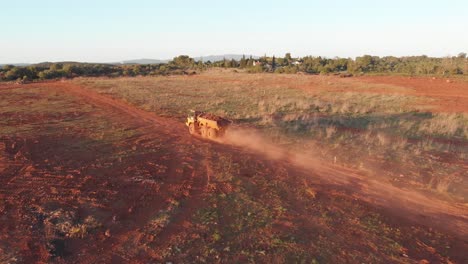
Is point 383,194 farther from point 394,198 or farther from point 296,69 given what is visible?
point 296,69

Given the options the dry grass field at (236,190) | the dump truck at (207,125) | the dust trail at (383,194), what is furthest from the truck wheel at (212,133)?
the dust trail at (383,194)

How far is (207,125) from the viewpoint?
1730 cm

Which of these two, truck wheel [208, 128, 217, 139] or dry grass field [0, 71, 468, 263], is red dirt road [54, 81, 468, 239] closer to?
dry grass field [0, 71, 468, 263]

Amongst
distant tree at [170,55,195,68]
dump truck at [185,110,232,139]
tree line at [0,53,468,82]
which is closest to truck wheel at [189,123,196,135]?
dump truck at [185,110,232,139]

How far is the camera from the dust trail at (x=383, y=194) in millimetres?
9453

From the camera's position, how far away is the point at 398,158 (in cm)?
1465

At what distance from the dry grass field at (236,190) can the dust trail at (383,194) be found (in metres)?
0.05

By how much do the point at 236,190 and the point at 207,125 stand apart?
22.7 ft

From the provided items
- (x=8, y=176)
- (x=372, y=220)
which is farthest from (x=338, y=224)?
(x=8, y=176)

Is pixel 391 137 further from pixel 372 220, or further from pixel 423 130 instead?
pixel 372 220

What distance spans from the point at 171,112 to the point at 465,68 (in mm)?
52771

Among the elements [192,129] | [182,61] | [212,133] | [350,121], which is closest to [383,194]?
[212,133]

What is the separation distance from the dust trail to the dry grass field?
5cm

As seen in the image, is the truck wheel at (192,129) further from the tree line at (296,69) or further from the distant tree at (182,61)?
the distant tree at (182,61)
